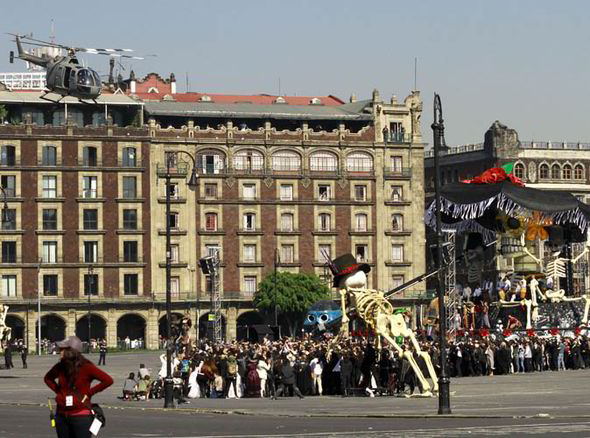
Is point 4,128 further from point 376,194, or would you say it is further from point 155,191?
point 376,194

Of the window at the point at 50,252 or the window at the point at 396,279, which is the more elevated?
the window at the point at 50,252

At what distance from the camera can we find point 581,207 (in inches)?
2687

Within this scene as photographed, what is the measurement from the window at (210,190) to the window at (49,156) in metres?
12.7

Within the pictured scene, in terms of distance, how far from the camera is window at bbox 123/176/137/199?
450 feet

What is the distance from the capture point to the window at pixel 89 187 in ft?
447

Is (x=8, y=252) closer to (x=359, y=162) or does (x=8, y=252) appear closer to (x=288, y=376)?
(x=359, y=162)

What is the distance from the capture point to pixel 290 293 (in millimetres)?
135500

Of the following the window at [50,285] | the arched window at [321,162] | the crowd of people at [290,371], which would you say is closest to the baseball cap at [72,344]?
the crowd of people at [290,371]

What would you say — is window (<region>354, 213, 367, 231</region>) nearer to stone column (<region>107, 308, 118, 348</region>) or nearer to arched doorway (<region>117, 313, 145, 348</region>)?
arched doorway (<region>117, 313, 145, 348</region>)

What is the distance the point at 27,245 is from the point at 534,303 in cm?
7365

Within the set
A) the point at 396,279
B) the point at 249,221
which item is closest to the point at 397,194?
the point at 396,279

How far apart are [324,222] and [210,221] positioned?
972cm

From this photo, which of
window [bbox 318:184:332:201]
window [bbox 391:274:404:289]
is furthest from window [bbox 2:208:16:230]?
window [bbox 391:274:404:289]

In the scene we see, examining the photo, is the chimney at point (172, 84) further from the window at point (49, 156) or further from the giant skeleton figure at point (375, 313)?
the giant skeleton figure at point (375, 313)
